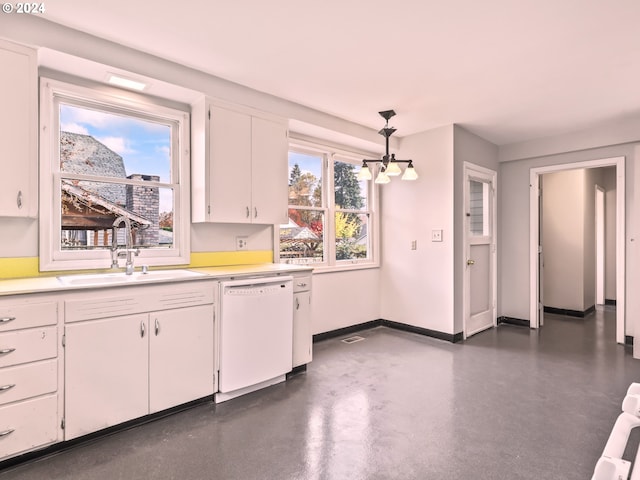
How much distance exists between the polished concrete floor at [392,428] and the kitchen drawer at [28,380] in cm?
39

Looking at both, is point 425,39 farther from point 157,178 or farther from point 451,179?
point 157,178

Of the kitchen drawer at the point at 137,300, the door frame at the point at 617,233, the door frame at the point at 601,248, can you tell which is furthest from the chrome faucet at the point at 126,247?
the door frame at the point at 601,248

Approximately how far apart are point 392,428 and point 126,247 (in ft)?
7.78

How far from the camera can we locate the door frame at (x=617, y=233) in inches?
163

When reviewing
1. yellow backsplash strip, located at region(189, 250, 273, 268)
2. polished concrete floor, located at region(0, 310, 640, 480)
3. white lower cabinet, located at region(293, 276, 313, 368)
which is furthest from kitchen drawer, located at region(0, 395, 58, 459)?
white lower cabinet, located at region(293, 276, 313, 368)

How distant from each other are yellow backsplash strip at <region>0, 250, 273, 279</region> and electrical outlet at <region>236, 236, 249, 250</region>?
0.05m

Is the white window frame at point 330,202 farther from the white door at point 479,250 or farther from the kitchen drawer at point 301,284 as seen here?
the white door at point 479,250

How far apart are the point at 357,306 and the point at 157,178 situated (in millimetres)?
2807

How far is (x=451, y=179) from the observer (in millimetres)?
4180

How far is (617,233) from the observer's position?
4.19m

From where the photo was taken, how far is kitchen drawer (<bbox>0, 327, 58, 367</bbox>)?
6.23ft

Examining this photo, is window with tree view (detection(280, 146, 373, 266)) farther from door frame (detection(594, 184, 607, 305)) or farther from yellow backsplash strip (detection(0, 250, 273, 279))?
door frame (detection(594, 184, 607, 305))

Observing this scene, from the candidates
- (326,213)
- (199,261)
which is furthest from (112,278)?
(326,213)

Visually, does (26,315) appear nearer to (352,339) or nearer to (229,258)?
(229,258)
